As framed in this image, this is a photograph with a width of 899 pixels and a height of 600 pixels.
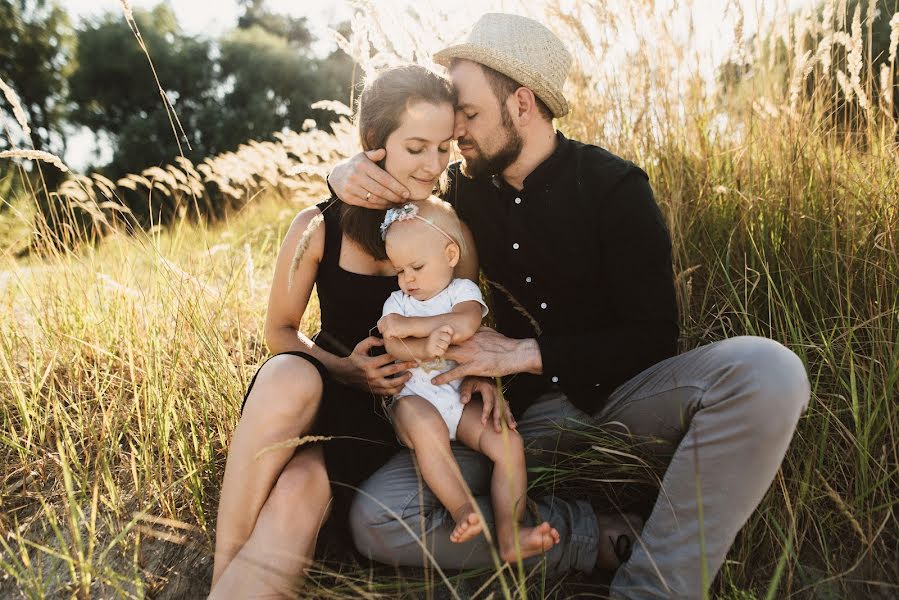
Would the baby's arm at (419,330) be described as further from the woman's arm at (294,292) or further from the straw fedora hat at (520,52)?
the straw fedora hat at (520,52)

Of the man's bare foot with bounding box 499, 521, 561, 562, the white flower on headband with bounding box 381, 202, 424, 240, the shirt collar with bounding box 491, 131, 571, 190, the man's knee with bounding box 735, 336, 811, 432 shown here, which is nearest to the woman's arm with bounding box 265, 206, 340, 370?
the white flower on headband with bounding box 381, 202, 424, 240

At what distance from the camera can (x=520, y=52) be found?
2178 mm

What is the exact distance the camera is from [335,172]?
219 centimetres

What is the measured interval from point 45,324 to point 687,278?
263cm

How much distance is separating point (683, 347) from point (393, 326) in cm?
114

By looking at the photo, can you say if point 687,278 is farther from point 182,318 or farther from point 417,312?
point 182,318

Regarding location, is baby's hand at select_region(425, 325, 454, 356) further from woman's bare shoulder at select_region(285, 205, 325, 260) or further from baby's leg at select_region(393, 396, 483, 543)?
woman's bare shoulder at select_region(285, 205, 325, 260)

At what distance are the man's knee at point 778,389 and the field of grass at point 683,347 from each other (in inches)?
6.9

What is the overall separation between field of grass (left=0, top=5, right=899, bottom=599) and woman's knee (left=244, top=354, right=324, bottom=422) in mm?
319

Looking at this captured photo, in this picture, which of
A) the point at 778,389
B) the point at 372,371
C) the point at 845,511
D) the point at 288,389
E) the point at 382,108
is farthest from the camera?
the point at 382,108

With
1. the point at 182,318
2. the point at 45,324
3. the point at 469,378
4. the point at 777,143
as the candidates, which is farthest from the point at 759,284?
the point at 45,324

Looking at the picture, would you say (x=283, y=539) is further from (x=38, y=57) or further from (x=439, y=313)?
(x=38, y=57)

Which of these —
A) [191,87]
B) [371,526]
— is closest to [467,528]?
[371,526]

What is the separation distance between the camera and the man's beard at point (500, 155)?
87.1 inches
